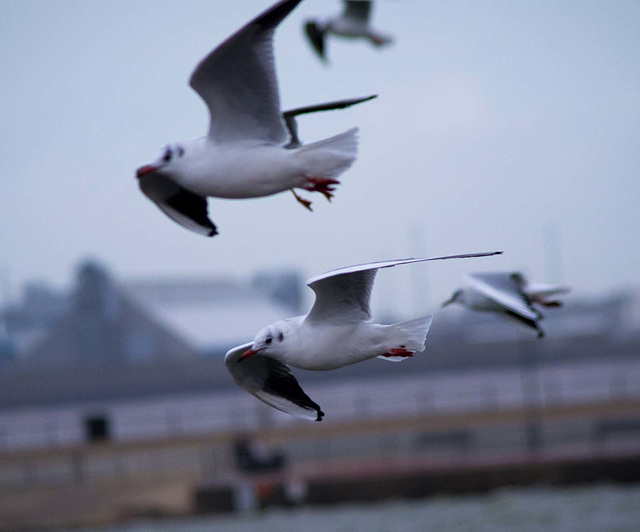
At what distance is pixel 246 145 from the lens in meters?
2.38

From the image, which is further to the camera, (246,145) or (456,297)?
(456,297)

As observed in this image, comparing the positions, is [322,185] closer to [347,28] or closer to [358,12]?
[347,28]

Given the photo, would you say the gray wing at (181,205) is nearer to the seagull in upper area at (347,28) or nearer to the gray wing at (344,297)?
the gray wing at (344,297)

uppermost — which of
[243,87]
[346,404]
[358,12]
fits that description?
[358,12]

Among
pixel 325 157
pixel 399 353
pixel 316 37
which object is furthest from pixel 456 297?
pixel 316 37

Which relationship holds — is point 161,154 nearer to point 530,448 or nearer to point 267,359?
point 267,359

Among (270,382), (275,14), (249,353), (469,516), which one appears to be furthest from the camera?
(469,516)

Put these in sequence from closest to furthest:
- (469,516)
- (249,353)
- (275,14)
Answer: (275,14)
(249,353)
(469,516)

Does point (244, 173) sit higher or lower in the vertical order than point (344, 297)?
higher

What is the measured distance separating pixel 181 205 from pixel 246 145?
0.33m

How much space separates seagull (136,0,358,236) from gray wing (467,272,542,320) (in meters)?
0.95

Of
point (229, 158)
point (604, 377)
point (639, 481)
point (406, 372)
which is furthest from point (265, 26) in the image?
point (406, 372)

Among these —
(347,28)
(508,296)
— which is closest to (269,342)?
(508,296)

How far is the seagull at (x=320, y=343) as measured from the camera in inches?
101
